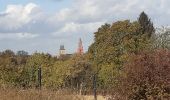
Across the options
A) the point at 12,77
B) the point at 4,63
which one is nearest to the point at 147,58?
the point at 12,77

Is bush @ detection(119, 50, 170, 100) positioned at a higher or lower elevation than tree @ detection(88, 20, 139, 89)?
lower

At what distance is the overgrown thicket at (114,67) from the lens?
13.8 m

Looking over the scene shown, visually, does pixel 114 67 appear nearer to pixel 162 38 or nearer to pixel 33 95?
pixel 162 38

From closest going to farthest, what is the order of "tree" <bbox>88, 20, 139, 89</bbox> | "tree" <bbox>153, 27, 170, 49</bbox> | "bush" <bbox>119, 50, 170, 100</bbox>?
"bush" <bbox>119, 50, 170, 100</bbox>, "tree" <bbox>153, 27, 170, 49</bbox>, "tree" <bbox>88, 20, 139, 89</bbox>

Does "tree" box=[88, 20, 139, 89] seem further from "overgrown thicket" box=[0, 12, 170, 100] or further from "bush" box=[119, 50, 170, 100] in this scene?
"bush" box=[119, 50, 170, 100]

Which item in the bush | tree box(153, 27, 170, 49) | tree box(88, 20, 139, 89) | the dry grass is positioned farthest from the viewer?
tree box(88, 20, 139, 89)

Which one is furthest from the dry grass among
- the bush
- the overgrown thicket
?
the bush

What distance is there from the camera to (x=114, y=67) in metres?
36.1

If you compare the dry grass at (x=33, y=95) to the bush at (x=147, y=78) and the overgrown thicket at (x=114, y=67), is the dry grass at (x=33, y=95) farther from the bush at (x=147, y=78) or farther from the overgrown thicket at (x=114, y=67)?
the bush at (x=147, y=78)

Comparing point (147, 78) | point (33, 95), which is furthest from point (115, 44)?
point (147, 78)

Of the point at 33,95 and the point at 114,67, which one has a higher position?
the point at 114,67

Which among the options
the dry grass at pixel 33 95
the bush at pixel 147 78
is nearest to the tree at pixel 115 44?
the dry grass at pixel 33 95

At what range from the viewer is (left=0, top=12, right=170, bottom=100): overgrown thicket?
13820mm

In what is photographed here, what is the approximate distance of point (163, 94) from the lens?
13.5m
